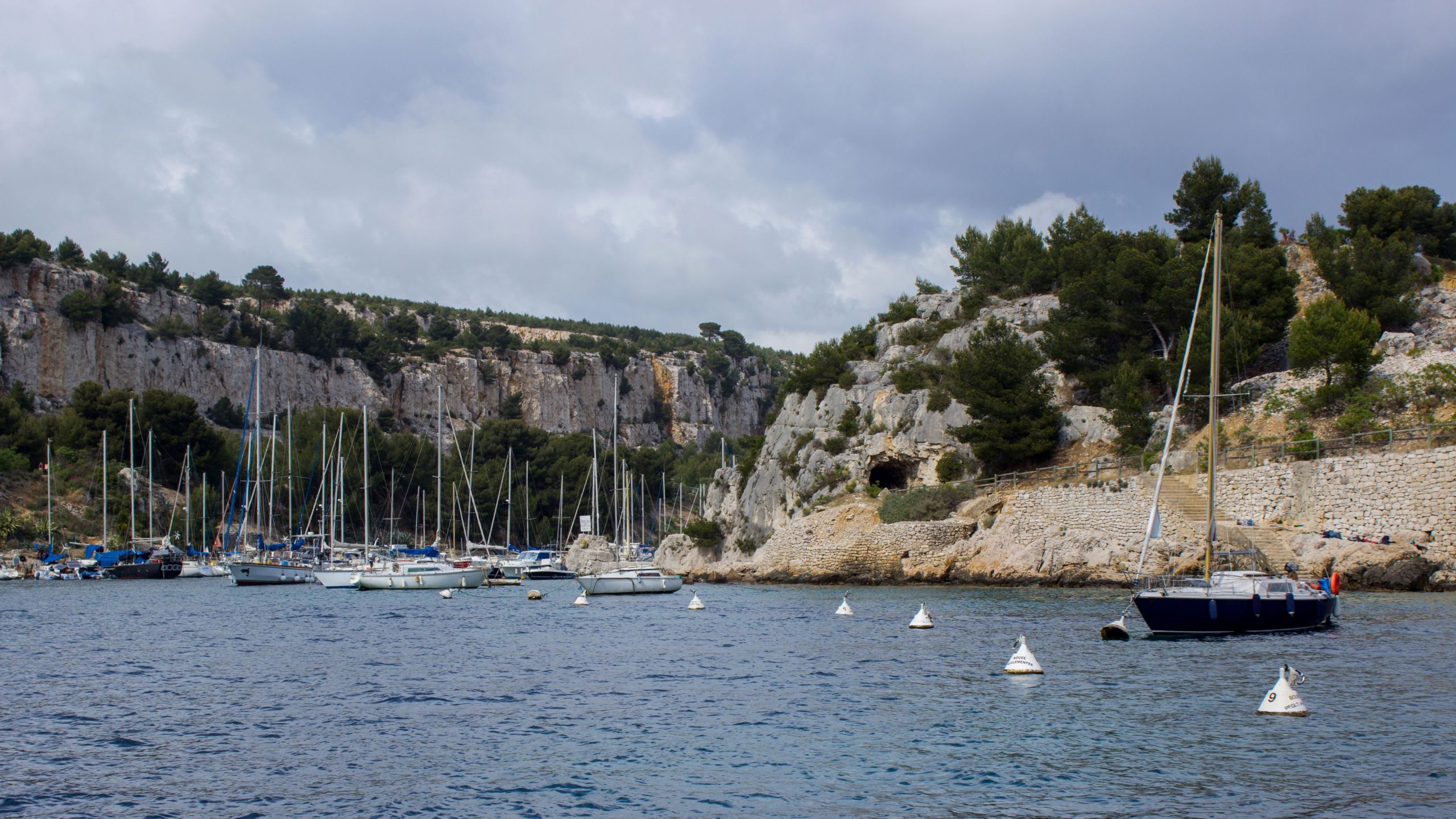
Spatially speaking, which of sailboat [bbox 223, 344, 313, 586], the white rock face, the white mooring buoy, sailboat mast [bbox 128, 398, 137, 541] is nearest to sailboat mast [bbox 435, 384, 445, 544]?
sailboat [bbox 223, 344, 313, 586]

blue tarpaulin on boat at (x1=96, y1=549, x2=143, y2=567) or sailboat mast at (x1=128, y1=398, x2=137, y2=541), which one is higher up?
sailboat mast at (x1=128, y1=398, x2=137, y2=541)

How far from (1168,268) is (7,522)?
6309cm

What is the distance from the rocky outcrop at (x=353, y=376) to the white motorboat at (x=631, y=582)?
5678 centimetres

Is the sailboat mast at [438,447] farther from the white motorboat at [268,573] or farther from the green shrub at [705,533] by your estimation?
the green shrub at [705,533]

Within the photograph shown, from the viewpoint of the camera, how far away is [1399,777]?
32.1ft

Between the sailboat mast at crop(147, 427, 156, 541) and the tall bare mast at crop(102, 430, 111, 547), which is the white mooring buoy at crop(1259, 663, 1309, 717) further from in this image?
the sailboat mast at crop(147, 427, 156, 541)

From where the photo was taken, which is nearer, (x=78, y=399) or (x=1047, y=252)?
(x=1047, y=252)

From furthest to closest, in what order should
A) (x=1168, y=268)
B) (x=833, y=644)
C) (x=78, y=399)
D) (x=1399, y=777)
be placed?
(x=78, y=399) < (x=1168, y=268) < (x=833, y=644) < (x=1399, y=777)

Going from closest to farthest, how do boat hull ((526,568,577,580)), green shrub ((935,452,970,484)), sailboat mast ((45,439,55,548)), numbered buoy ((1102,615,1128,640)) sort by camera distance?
numbered buoy ((1102,615,1128,640)), green shrub ((935,452,970,484)), boat hull ((526,568,577,580)), sailboat mast ((45,439,55,548))

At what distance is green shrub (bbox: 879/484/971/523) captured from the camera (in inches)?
1690

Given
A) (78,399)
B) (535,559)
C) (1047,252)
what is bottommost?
(535,559)

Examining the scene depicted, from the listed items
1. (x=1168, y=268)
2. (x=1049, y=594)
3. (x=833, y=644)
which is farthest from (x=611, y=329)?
(x=833, y=644)

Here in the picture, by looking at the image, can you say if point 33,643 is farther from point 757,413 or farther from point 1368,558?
point 757,413

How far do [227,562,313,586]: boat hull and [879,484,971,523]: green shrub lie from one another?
92.3ft
